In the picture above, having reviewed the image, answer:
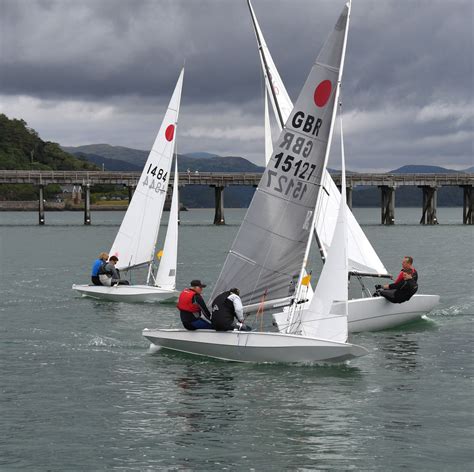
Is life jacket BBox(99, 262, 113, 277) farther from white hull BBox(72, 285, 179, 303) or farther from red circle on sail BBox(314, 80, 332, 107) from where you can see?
red circle on sail BBox(314, 80, 332, 107)

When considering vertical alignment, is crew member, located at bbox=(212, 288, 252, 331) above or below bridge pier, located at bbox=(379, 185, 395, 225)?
below

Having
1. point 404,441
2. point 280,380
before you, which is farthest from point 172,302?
point 404,441

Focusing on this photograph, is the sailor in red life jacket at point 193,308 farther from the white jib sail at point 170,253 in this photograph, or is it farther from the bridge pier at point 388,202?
the bridge pier at point 388,202

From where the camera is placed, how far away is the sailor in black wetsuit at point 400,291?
2608cm

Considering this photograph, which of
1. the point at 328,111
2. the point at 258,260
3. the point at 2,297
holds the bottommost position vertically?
the point at 2,297

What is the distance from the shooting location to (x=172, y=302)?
3375cm

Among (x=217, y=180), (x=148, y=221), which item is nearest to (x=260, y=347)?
(x=148, y=221)

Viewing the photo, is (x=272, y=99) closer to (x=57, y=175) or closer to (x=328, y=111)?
(x=328, y=111)

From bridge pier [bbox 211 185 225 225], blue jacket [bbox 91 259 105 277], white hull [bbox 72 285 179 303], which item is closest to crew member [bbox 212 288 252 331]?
white hull [bbox 72 285 179 303]

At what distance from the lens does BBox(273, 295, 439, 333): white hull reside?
25812mm

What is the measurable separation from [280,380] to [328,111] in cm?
602

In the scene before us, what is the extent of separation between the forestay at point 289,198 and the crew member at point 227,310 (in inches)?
53.3

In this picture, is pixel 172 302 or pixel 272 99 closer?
pixel 272 99

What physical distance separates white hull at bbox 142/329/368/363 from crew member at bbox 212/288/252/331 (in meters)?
0.24
